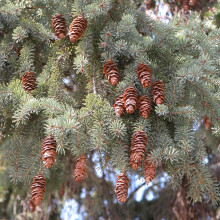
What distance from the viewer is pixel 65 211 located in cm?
352

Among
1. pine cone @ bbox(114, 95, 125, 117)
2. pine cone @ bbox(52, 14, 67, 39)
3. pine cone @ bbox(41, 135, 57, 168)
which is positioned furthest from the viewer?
pine cone @ bbox(52, 14, 67, 39)

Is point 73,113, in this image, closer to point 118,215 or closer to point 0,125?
point 0,125

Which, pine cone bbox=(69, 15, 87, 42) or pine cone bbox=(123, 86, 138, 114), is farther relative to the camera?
pine cone bbox=(69, 15, 87, 42)

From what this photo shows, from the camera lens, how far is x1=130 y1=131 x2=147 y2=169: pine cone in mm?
A: 1407

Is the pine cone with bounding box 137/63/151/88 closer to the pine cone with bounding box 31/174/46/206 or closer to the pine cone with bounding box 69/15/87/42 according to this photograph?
the pine cone with bounding box 69/15/87/42

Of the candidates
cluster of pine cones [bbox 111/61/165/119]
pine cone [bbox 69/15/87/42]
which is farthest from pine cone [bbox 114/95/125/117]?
pine cone [bbox 69/15/87/42]

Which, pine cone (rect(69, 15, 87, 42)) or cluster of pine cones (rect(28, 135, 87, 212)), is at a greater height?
pine cone (rect(69, 15, 87, 42))

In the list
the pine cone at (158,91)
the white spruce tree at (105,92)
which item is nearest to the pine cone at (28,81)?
the white spruce tree at (105,92)

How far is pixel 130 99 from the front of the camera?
148 centimetres

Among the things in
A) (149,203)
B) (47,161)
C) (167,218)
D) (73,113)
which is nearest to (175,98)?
(73,113)

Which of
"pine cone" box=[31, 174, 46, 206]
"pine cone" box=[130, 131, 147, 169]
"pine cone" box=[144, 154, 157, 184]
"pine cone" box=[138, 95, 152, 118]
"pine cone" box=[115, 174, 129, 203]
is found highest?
"pine cone" box=[138, 95, 152, 118]

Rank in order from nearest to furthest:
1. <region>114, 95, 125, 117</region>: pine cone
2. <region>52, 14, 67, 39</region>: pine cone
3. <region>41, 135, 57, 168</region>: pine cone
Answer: <region>41, 135, 57, 168</region>: pine cone < <region>114, 95, 125, 117</region>: pine cone < <region>52, 14, 67, 39</region>: pine cone

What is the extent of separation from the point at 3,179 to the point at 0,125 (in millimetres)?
1676

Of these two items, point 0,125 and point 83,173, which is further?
point 0,125
